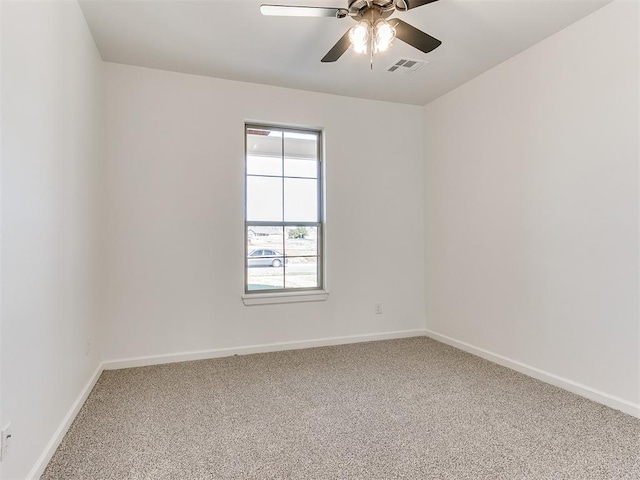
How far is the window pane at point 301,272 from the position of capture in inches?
148

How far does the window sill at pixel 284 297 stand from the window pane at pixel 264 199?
751 millimetres

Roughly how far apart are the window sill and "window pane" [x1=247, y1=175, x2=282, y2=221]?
75 cm

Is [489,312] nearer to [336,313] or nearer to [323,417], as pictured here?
Result: [336,313]

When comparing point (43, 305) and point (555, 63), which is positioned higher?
point (555, 63)

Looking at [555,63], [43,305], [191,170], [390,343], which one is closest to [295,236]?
[191,170]

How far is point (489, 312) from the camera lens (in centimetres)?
330

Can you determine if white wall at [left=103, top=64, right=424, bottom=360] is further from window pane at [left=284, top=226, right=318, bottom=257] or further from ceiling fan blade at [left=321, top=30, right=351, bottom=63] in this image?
ceiling fan blade at [left=321, top=30, right=351, bottom=63]

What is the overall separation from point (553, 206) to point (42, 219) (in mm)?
3200

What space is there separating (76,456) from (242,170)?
8.04 feet

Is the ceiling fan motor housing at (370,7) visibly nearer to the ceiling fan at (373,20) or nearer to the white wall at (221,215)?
the ceiling fan at (373,20)

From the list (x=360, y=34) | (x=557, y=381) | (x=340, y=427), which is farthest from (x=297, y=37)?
(x=557, y=381)

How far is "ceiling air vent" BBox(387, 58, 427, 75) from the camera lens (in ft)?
10.1

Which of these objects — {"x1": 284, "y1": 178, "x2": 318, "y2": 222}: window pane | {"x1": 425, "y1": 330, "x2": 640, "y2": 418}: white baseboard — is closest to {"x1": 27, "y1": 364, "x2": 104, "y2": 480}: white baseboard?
{"x1": 284, "y1": 178, "x2": 318, "y2": 222}: window pane

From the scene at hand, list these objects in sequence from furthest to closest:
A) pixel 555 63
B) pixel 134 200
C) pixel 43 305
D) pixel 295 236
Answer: pixel 295 236 < pixel 134 200 < pixel 555 63 < pixel 43 305
